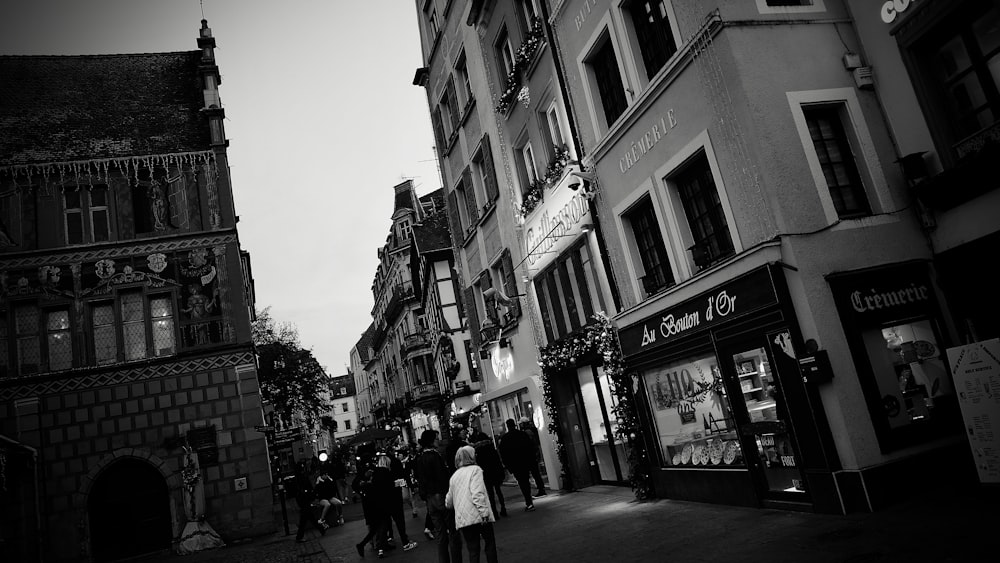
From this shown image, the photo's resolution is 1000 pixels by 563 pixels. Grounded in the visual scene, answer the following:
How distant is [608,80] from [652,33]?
1.62 m

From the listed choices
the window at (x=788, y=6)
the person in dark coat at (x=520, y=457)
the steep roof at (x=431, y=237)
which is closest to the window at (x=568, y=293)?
the person in dark coat at (x=520, y=457)

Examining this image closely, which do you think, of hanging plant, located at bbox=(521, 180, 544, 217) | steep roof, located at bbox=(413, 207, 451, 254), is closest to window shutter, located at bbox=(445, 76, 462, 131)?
hanging plant, located at bbox=(521, 180, 544, 217)

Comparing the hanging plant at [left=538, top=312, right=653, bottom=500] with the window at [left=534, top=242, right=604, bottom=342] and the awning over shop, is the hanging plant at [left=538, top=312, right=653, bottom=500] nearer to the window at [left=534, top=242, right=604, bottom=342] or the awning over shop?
the window at [left=534, top=242, right=604, bottom=342]

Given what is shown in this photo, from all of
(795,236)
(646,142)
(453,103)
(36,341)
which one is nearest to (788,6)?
(646,142)

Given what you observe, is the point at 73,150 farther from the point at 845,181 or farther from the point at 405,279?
the point at 405,279

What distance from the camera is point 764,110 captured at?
8.46 meters

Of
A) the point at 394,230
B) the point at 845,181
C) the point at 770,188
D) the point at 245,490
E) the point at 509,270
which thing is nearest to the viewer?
the point at 770,188

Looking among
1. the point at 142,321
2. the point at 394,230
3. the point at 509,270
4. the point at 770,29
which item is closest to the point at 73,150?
the point at 142,321

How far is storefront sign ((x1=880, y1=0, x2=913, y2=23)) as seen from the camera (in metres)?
8.48

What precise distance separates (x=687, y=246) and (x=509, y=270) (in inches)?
318

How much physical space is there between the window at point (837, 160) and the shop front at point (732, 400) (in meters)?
1.65

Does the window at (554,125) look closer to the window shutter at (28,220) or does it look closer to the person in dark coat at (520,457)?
the person in dark coat at (520,457)

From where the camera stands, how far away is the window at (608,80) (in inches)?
466

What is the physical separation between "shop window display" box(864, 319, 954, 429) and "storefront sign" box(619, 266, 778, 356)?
4.58ft
